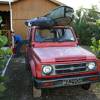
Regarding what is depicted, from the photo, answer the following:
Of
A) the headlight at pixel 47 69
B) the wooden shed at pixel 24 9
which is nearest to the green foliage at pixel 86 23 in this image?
the wooden shed at pixel 24 9

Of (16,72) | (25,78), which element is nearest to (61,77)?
(25,78)

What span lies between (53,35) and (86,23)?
11.6 metres

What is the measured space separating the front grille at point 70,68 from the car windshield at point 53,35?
175cm

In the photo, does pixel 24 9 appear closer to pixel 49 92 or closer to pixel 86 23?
pixel 86 23

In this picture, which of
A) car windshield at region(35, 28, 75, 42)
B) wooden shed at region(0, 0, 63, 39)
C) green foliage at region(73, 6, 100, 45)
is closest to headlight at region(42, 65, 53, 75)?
car windshield at region(35, 28, 75, 42)

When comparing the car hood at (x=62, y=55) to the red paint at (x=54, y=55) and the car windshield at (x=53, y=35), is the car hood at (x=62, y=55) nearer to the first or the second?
the red paint at (x=54, y=55)

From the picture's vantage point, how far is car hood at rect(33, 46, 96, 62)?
269 inches

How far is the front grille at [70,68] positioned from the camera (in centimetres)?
683

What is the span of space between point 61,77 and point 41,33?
2214mm

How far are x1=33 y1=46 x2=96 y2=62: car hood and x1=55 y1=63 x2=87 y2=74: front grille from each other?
161 millimetres

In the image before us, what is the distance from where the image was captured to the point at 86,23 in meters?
19.8

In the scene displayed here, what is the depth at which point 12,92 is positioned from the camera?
25.9 ft

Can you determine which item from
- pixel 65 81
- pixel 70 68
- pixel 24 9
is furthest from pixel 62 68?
pixel 24 9

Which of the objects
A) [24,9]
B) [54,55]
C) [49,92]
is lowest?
[49,92]
